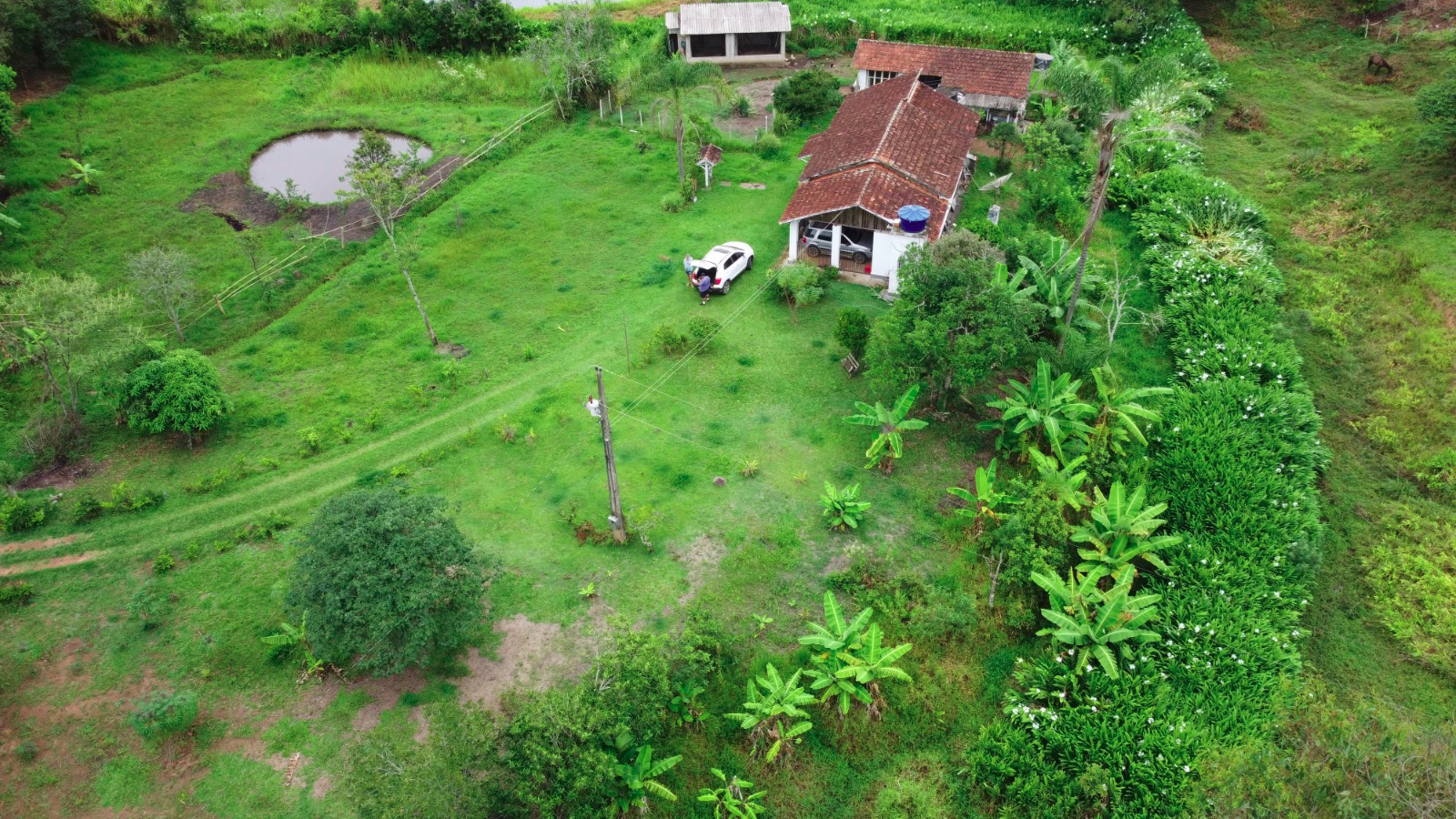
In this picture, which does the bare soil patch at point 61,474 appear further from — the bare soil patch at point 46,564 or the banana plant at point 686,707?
the banana plant at point 686,707

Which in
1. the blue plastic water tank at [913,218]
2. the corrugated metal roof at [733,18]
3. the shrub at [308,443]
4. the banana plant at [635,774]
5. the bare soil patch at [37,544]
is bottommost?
the banana plant at [635,774]

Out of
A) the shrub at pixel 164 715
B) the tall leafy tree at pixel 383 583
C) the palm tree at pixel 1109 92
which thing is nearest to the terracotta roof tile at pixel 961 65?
the palm tree at pixel 1109 92

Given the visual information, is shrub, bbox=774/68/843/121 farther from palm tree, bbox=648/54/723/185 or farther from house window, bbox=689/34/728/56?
house window, bbox=689/34/728/56

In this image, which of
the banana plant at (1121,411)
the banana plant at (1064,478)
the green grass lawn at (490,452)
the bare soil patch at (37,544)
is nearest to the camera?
the green grass lawn at (490,452)

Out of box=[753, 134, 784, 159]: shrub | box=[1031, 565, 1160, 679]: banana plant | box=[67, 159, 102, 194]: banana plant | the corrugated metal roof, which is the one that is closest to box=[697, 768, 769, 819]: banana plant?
box=[1031, 565, 1160, 679]: banana plant

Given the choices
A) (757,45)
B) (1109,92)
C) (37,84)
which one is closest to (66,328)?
(37,84)
